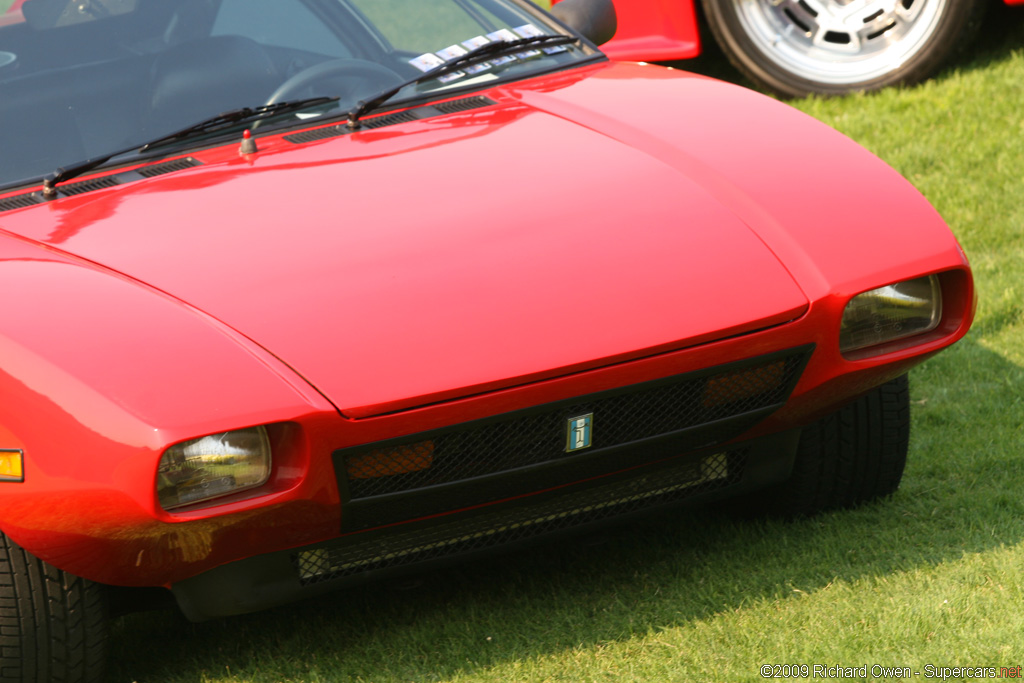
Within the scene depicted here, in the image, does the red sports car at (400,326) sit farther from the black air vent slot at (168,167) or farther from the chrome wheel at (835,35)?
the chrome wheel at (835,35)

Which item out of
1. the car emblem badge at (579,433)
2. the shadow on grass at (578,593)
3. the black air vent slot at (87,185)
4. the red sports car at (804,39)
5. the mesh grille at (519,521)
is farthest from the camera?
the red sports car at (804,39)

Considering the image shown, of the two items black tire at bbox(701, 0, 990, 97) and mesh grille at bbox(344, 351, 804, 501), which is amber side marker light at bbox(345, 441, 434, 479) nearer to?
mesh grille at bbox(344, 351, 804, 501)

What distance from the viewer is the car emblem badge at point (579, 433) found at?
2.32 m

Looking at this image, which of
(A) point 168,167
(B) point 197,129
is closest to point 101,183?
(A) point 168,167

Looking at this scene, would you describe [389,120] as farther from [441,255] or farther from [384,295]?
[384,295]

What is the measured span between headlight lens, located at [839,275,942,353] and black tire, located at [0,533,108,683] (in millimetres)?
1665

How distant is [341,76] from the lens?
3.30 metres

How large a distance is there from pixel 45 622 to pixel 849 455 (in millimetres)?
1918

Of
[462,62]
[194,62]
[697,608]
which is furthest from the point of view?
[462,62]

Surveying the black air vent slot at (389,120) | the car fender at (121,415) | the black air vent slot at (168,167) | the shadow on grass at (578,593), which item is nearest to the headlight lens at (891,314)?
the shadow on grass at (578,593)

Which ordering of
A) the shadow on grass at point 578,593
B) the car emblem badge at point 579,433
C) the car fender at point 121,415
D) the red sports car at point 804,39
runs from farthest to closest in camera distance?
1. the red sports car at point 804,39
2. the shadow on grass at point 578,593
3. the car emblem badge at point 579,433
4. the car fender at point 121,415

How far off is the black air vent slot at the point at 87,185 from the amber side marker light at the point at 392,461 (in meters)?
1.07

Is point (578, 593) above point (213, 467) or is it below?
below

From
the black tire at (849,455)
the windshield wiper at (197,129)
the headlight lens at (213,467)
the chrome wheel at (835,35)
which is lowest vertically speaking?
the black tire at (849,455)
